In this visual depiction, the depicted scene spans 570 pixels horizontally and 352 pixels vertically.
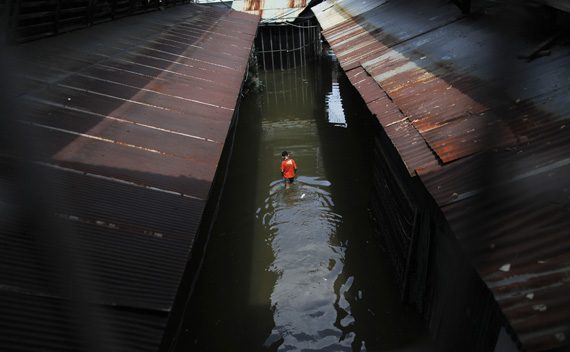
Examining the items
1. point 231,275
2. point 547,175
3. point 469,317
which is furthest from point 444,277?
point 231,275

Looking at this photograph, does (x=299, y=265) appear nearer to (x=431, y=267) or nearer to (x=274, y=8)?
(x=431, y=267)

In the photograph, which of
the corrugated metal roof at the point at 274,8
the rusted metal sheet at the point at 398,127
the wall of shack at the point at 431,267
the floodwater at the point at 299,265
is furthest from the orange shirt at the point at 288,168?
the corrugated metal roof at the point at 274,8

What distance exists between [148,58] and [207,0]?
19.0 m

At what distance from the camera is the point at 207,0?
24.1m

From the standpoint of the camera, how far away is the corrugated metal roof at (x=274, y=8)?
2177cm

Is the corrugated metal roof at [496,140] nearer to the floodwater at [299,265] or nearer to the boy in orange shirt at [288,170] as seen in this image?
the floodwater at [299,265]

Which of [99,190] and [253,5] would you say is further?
[253,5]

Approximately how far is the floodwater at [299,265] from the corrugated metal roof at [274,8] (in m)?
11.8

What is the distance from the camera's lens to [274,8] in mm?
22969

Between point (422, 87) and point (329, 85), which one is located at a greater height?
point (422, 87)

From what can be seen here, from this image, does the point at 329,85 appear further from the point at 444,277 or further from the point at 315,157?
the point at 444,277

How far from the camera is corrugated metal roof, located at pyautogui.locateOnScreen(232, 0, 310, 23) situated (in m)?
21.8

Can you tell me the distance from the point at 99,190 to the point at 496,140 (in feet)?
11.5

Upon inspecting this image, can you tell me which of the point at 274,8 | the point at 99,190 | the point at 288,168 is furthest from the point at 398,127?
the point at 274,8
